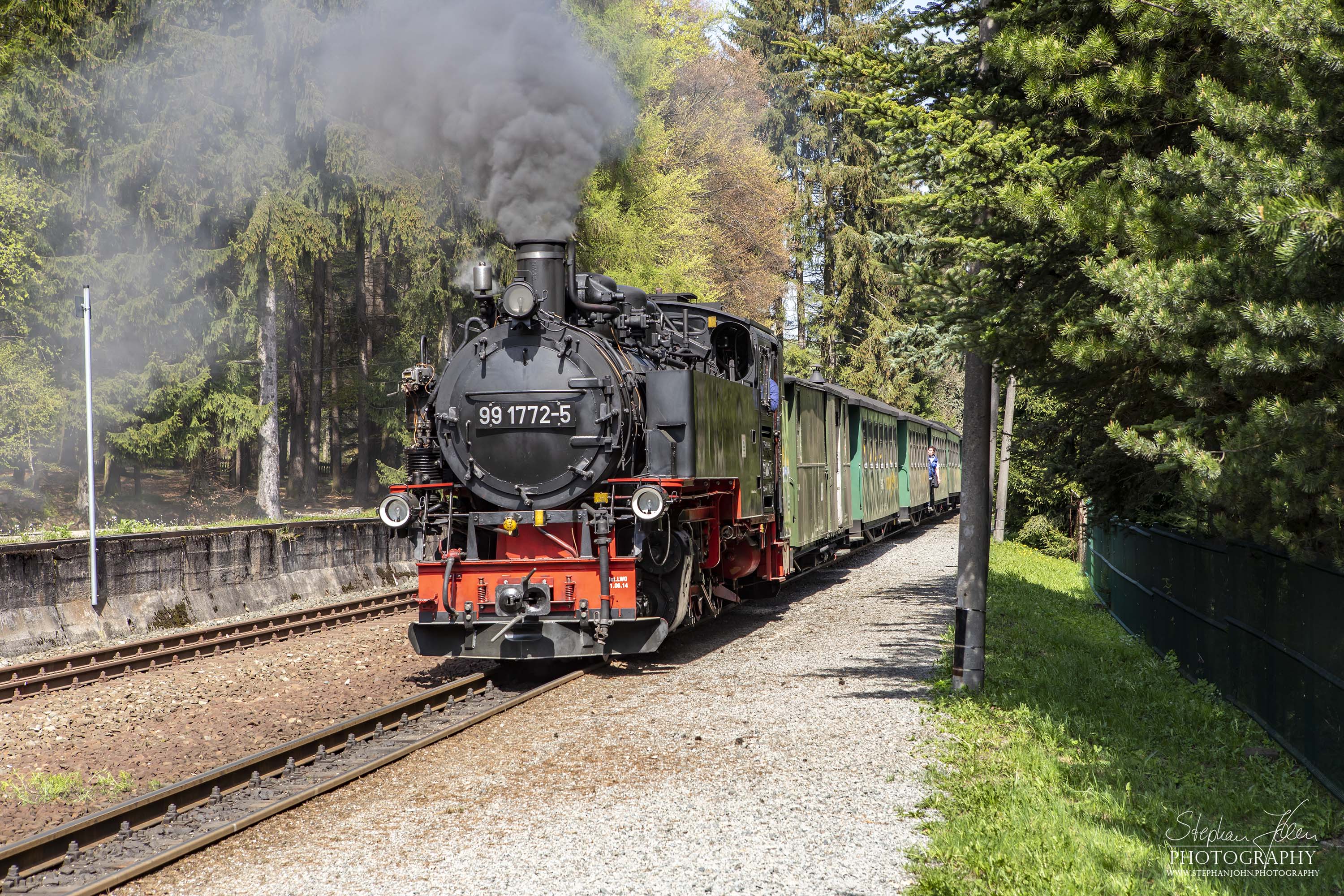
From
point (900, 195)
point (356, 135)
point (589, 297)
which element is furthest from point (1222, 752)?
point (356, 135)

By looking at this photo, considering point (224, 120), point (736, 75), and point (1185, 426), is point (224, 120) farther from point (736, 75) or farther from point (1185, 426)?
point (736, 75)

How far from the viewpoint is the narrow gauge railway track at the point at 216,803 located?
4.87m

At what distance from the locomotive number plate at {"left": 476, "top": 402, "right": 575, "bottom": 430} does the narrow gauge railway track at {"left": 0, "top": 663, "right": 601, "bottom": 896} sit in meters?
2.28

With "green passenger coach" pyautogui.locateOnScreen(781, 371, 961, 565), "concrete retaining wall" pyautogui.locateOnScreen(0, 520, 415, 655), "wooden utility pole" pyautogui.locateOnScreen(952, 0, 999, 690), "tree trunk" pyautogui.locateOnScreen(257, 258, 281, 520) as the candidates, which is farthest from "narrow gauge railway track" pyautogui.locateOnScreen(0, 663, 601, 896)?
"tree trunk" pyautogui.locateOnScreen(257, 258, 281, 520)

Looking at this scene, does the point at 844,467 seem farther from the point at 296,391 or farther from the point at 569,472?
the point at 296,391

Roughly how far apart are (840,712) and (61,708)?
5.79 m

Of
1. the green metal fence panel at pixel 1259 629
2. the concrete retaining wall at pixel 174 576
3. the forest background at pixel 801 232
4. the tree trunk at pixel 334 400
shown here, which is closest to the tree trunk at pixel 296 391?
the forest background at pixel 801 232

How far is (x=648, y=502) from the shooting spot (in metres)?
8.62

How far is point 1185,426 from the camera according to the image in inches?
209

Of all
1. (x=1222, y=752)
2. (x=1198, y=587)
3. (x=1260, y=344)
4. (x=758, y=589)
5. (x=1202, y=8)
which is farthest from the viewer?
(x=758, y=589)

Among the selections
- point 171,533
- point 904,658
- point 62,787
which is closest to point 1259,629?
point 904,658

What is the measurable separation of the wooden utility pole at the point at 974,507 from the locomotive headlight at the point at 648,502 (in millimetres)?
2289

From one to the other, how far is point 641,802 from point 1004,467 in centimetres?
1768

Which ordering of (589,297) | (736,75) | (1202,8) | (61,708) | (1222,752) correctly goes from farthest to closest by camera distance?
(736,75), (589,297), (61,708), (1222,752), (1202,8)
